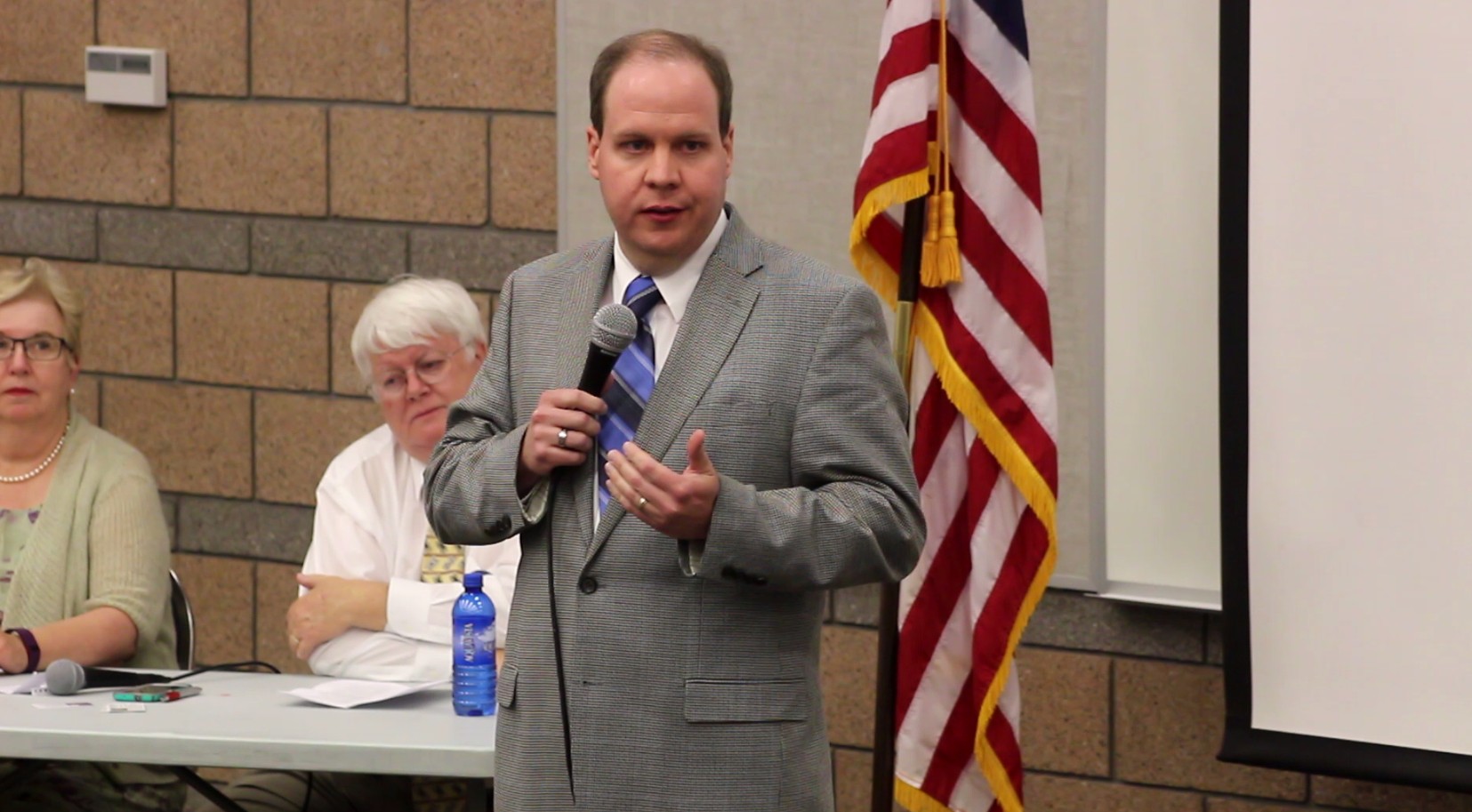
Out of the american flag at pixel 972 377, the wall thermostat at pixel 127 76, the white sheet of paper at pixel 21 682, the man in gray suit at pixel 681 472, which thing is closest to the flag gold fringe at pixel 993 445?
the american flag at pixel 972 377

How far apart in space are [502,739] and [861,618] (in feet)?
6.85

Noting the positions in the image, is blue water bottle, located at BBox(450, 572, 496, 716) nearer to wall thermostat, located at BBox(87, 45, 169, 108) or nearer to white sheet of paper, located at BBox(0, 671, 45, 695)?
white sheet of paper, located at BBox(0, 671, 45, 695)

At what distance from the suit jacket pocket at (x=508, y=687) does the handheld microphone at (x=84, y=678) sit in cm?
142

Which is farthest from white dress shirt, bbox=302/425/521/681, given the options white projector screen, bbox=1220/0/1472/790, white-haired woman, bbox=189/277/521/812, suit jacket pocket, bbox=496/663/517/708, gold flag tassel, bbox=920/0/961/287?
white projector screen, bbox=1220/0/1472/790

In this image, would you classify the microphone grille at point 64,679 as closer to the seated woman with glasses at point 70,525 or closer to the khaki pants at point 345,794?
the seated woman with glasses at point 70,525

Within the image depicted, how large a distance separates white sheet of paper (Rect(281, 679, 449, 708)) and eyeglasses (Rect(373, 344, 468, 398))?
0.59m

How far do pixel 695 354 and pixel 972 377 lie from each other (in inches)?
51.7

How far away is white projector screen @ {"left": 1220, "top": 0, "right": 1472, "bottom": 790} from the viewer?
342cm

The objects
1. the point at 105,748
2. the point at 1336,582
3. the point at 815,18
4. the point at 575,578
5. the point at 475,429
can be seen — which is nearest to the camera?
the point at 575,578

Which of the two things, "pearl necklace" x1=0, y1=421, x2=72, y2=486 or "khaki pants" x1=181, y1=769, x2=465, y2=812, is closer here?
"khaki pants" x1=181, y1=769, x2=465, y2=812

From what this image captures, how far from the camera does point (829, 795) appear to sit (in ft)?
8.07

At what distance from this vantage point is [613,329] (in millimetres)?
2236

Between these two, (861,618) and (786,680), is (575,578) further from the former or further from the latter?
(861,618)

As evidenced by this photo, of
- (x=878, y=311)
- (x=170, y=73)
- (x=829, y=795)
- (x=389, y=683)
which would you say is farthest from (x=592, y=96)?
(x=170, y=73)
